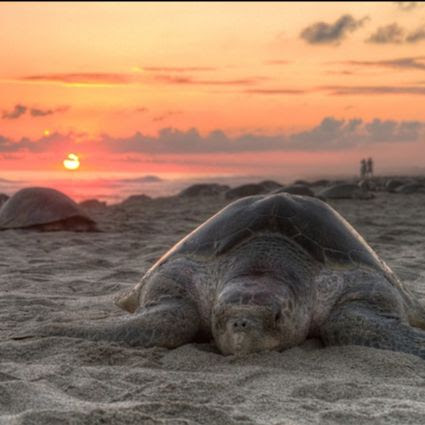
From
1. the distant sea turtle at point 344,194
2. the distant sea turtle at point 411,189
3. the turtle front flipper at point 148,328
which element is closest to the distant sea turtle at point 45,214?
the turtle front flipper at point 148,328

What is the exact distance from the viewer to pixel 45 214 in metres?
10.7

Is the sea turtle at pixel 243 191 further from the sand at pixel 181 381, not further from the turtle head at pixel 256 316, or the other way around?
the turtle head at pixel 256 316

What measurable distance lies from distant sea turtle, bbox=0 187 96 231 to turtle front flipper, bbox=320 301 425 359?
7.61m

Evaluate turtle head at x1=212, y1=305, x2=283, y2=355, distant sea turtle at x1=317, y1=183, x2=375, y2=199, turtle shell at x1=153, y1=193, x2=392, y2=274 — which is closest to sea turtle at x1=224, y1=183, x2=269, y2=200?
distant sea turtle at x1=317, y1=183, x2=375, y2=199

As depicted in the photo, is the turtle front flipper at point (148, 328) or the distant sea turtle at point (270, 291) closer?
the distant sea turtle at point (270, 291)

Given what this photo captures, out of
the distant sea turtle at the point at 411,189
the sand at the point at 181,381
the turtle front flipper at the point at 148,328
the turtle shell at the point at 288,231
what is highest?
the turtle shell at the point at 288,231

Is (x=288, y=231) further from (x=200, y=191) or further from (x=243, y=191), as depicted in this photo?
(x=200, y=191)

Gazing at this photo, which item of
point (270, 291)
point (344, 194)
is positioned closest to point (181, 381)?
point (270, 291)

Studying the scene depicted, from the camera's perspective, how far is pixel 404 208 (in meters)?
15.3

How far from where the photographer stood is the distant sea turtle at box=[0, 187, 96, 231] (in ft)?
34.9

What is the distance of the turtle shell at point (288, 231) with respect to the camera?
3854mm

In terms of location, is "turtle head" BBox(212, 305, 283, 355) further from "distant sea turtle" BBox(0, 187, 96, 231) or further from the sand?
"distant sea turtle" BBox(0, 187, 96, 231)

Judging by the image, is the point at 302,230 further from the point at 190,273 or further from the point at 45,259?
the point at 45,259

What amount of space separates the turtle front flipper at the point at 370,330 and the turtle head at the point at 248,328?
411mm
